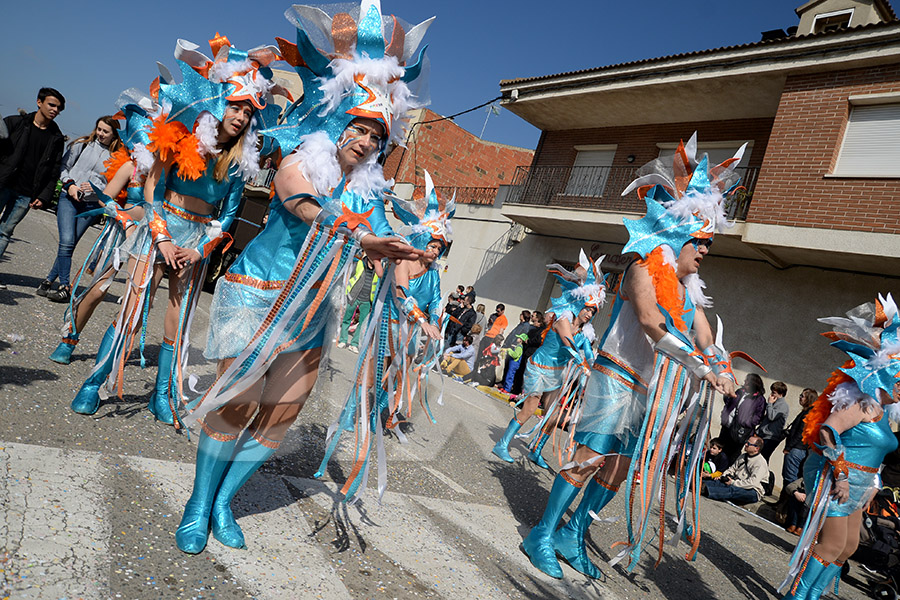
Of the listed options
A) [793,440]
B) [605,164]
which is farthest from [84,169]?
[605,164]

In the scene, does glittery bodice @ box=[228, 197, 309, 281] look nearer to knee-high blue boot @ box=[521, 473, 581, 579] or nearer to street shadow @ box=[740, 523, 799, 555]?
knee-high blue boot @ box=[521, 473, 581, 579]

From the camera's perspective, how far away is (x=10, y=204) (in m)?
5.49

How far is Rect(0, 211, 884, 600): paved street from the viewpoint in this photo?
6.37ft

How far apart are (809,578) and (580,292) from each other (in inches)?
119

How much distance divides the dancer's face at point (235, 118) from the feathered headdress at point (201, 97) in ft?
0.07

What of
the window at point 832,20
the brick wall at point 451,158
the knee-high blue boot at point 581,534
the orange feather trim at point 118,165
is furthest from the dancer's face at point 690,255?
the brick wall at point 451,158

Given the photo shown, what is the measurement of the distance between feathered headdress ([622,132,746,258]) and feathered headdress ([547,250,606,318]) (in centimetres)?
237

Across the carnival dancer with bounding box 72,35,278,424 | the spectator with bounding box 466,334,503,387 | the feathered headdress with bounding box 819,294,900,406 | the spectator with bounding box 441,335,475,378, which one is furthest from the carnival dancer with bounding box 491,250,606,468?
the spectator with bounding box 466,334,503,387

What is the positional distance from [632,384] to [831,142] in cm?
878

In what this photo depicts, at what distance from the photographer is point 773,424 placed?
303 inches

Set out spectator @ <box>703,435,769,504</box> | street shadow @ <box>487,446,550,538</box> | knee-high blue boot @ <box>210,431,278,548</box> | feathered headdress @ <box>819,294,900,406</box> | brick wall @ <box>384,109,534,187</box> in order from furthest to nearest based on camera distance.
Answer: brick wall @ <box>384,109,534,187</box> → spectator @ <box>703,435,769,504</box> → street shadow @ <box>487,446,550,538</box> → feathered headdress @ <box>819,294,900,406</box> → knee-high blue boot @ <box>210,431,278,548</box>

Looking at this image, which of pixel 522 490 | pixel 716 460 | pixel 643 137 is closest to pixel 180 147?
pixel 522 490

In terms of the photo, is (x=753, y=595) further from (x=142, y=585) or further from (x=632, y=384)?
(x=142, y=585)

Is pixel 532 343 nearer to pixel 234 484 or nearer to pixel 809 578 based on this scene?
pixel 809 578
